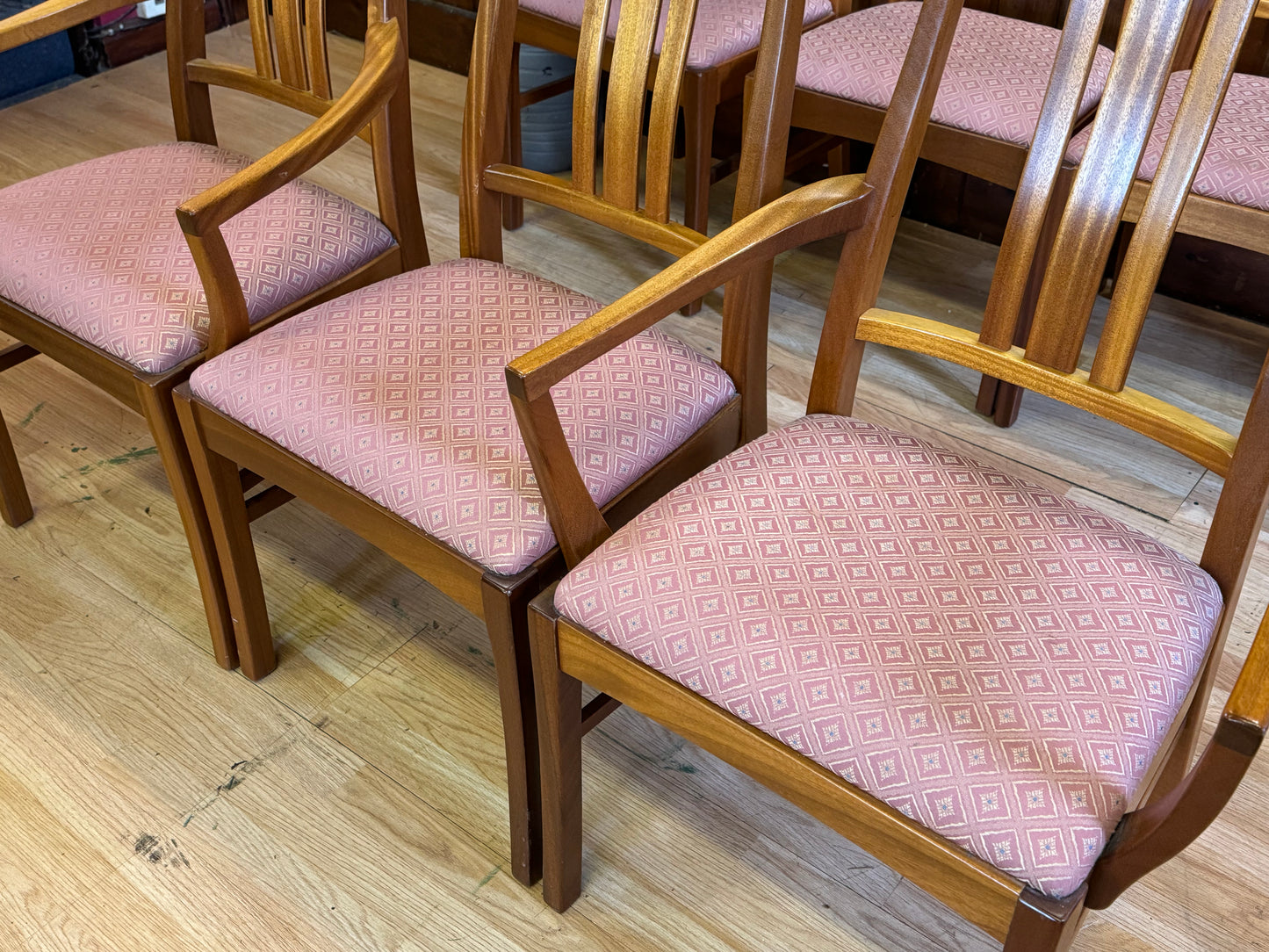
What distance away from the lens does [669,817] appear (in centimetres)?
140

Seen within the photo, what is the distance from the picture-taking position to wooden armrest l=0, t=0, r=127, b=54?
1562 millimetres

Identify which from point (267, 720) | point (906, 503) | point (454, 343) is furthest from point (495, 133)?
point (267, 720)

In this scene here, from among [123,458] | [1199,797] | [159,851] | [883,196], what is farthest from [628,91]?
[123,458]

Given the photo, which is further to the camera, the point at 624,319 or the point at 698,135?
the point at 698,135

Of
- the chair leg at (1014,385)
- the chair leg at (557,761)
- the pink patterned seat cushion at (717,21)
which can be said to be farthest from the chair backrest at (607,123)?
the chair leg at (1014,385)

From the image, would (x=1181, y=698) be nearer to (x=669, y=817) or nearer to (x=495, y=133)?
(x=669, y=817)

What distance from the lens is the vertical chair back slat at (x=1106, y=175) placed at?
101cm

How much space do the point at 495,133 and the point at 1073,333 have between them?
686 mm

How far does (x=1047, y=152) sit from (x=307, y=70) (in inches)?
37.4

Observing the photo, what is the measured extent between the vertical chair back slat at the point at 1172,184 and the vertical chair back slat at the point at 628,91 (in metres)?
0.51

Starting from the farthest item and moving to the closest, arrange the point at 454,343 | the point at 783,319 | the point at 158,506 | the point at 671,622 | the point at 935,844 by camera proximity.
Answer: the point at 783,319 → the point at 158,506 → the point at 454,343 → the point at 671,622 → the point at 935,844

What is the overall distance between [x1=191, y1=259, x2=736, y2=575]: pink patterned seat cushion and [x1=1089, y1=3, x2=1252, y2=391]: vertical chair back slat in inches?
15.8

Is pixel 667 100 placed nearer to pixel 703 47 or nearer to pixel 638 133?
pixel 638 133

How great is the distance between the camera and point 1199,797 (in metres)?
0.77
